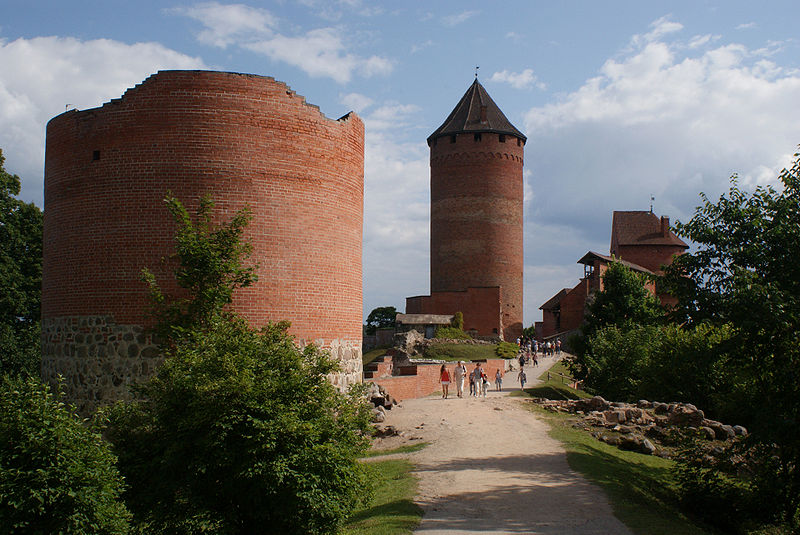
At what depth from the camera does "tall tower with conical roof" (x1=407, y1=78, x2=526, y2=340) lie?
52.5 m

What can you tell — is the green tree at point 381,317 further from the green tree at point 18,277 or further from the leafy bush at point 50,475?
the leafy bush at point 50,475

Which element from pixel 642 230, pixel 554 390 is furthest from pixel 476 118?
pixel 554 390

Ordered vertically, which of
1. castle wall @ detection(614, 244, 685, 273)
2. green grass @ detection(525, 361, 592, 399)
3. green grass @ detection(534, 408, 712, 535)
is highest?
castle wall @ detection(614, 244, 685, 273)

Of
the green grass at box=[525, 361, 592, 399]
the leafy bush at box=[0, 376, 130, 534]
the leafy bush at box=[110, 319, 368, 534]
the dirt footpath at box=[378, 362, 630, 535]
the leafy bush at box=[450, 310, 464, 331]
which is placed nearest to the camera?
the leafy bush at box=[0, 376, 130, 534]

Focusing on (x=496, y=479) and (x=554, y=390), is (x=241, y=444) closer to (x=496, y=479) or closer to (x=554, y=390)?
(x=496, y=479)

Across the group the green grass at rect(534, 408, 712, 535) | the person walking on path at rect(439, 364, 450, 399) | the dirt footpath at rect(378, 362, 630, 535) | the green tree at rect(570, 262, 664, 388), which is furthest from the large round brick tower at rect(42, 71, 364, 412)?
the green tree at rect(570, 262, 664, 388)

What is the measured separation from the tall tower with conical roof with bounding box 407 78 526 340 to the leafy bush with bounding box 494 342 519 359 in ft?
25.4

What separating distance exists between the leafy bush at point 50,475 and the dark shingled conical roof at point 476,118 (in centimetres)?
4742

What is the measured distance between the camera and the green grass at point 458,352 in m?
38.4

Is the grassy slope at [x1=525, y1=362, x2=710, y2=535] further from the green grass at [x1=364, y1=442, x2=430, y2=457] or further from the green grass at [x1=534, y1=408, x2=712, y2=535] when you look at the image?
the green grass at [x1=364, y1=442, x2=430, y2=457]

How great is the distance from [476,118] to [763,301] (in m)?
44.7

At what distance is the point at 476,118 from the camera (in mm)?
53844

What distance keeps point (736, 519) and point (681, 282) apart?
14.1ft

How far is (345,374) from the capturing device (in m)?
15.2
